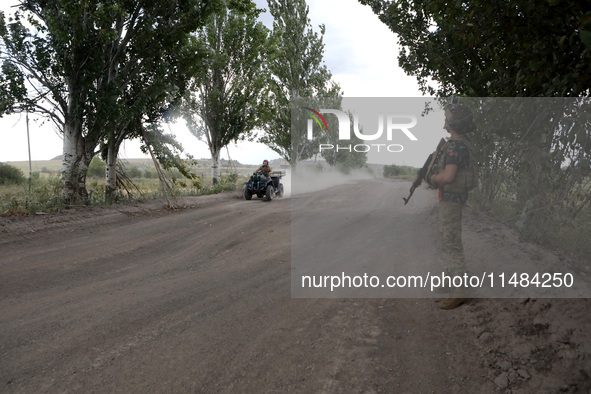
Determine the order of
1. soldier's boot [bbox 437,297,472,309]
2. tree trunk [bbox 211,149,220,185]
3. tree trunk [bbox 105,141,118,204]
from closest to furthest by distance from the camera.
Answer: soldier's boot [bbox 437,297,472,309]
tree trunk [bbox 105,141,118,204]
tree trunk [bbox 211,149,220,185]

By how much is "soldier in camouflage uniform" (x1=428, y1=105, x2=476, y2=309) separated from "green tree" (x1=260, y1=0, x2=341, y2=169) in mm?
21407

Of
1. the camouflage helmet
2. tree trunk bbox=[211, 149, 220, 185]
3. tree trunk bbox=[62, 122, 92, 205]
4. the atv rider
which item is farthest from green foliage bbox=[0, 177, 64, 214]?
tree trunk bbox=[211, 149, 220, 185]

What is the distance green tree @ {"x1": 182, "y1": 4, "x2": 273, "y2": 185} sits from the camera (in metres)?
20.0

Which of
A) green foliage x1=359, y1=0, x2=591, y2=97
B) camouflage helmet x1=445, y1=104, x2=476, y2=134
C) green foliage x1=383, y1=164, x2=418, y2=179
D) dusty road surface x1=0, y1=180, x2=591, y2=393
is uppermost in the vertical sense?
green foliage x1=359, y1=0, x2=591, y2=97

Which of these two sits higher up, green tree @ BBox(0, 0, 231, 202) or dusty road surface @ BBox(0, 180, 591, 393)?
green tree @ BBox(0, 0, 231, 202)

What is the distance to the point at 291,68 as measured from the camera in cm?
2539

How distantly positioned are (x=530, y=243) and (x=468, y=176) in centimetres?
223

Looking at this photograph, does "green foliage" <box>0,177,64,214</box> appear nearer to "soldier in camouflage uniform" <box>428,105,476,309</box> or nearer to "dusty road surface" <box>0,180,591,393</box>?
"dusty road surface" <box>0,180,591,393</box>

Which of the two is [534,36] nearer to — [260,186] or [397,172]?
[260,186]

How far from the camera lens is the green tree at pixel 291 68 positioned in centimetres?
2531

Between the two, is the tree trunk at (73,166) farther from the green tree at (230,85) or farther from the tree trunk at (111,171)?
the green tree at (230,85)

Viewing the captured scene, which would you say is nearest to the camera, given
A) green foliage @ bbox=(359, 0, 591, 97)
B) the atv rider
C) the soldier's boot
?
green foliage @ bbox=(359, 0, 591, 97)

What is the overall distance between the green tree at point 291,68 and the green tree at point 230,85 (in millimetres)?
4138

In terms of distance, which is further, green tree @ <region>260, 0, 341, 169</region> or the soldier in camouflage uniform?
green tree @ <region>260, 0, 341, 169</region>
